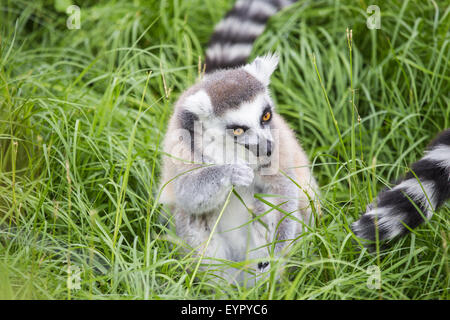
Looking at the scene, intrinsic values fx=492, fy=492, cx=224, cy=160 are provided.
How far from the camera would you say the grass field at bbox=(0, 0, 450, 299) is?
238 centimetres

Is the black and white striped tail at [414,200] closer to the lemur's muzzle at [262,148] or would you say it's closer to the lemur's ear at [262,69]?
the lemur's muzzle at [262,148]

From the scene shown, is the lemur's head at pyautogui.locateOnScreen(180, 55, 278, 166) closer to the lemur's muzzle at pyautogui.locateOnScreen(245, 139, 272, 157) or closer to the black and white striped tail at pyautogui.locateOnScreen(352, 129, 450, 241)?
the lemur's muzzle at pyautogui.locateOnScreen(245, 139, 272, 157)

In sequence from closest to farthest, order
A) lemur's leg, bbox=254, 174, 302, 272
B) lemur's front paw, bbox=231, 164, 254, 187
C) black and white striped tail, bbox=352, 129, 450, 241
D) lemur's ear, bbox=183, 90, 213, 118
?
black and white striped tail, bbox=352, 129, 450, 241 → lemur's front paw, bbox=231, 164, 254, 187 → lemur's ear, bbox=183, 90, 213, 118 → lemur's leg, bbox=254, 174, 302, 272

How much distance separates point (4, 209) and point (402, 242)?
217cm

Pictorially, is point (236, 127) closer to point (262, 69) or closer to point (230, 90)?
point (230, 90)

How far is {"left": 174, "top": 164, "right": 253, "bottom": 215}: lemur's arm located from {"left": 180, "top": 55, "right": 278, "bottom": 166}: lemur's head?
129 millimetres

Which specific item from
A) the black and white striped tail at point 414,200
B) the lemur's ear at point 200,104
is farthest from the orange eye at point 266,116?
the black and white striped tail at point 414,200

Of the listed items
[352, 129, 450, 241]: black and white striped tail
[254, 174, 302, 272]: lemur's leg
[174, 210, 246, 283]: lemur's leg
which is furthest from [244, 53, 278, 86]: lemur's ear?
[352, 129, 450, 241]: black and white striped tail

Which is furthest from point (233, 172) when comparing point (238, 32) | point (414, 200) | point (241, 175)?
point (238, 32)

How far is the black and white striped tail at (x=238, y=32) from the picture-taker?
357 centimetres

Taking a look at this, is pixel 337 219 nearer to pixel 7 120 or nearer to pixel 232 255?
pixel 232 255

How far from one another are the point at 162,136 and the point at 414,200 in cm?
177

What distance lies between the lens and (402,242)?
2553mm

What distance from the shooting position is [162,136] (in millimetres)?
3424
